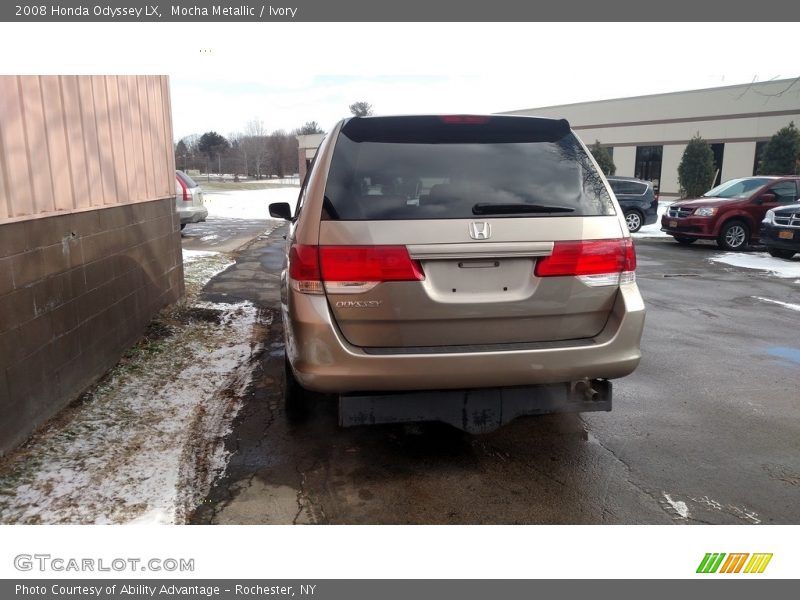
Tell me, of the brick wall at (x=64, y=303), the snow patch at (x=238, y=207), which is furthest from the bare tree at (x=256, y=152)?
the brick wall at (x=64, y=303)

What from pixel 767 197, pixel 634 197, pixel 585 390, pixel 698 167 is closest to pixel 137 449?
pixel 585 390

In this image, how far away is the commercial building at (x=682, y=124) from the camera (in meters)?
26.8

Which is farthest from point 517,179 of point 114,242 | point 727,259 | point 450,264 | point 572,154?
point 727,259

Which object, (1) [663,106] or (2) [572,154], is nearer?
(2) [572,154]

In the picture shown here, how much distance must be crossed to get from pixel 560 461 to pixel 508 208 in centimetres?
154

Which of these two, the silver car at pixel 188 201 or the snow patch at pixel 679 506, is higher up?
the silver car at pixel 188 201

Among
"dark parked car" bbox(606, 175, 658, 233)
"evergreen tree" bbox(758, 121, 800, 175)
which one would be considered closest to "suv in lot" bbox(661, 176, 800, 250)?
"dark parked car" bbox(606, 175, 658, 233)

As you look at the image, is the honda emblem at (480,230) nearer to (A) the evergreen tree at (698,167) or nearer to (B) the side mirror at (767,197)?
(B) the side mirror at (767,197)

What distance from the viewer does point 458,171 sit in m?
3.06

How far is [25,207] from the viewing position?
361 centimetres

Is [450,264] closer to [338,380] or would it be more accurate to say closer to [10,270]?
[338,380]

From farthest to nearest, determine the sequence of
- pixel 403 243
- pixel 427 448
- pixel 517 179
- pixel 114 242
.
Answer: pixel 114 242
pixel 427 448
pixel 517 179
pixel 403 243

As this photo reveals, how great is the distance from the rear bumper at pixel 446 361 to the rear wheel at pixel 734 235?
Answer: 42.1 ft

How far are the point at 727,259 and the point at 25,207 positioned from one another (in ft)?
41.9
